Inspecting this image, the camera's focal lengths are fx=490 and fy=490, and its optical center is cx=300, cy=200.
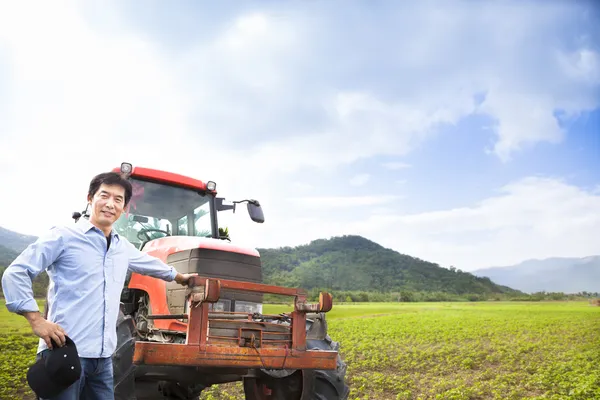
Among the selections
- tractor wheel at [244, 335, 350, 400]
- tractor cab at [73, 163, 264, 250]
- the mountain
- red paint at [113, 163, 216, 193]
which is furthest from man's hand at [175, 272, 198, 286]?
the mountain

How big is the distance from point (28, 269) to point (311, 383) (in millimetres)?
2999

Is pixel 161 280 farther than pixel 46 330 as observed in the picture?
Yes

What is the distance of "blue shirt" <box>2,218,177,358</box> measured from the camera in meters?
2.47

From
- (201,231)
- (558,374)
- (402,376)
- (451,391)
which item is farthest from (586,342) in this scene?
(201,231)

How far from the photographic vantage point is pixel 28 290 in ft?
7.98

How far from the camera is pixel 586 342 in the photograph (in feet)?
49.8

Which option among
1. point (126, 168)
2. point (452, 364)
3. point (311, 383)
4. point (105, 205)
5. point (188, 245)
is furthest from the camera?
point (452, 364)

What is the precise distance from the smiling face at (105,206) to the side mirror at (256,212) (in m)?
2.99

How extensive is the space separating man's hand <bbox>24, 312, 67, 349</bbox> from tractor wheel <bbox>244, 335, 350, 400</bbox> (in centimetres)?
273

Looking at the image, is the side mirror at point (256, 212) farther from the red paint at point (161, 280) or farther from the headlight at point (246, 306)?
the headlight at point (246, 306)

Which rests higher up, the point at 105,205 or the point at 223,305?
the point at 105,205

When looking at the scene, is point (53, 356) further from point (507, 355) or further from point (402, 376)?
point (507, 355)

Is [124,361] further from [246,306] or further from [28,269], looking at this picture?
[28,269]

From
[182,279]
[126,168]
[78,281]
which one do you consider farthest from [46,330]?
[126,168]
